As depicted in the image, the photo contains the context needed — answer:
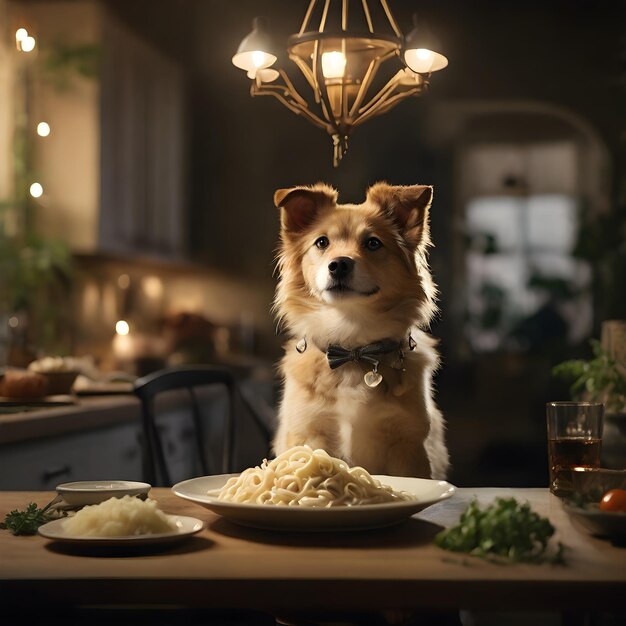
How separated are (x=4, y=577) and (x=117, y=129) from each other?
3.91 m

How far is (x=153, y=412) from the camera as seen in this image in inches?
89.1

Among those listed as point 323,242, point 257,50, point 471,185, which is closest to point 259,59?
point 257,50

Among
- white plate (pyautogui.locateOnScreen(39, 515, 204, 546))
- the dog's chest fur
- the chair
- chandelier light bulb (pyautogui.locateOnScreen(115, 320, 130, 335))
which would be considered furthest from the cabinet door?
chandelier light bulb (pyautogui.locateOnScreen(115, 320, 130, 335))

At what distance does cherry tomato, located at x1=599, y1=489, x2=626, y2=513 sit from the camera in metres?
1.12

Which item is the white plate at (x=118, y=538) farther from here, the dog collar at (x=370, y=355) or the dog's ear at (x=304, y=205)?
the dog's ear at (x=304, y=205)

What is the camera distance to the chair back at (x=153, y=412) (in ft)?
7.25

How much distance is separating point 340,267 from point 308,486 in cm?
76

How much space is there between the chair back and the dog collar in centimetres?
54

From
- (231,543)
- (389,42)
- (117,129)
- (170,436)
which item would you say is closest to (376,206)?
(389,42)

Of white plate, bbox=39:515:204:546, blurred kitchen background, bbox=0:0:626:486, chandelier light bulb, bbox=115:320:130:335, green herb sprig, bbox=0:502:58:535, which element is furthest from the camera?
blurred kitchen background, bbox=0:0:626:486

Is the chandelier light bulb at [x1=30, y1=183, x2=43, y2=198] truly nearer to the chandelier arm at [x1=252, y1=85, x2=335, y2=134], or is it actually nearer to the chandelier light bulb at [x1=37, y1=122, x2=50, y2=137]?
the chandelier light bulb at [x1=37, y1=122, x2=50, y2=137]

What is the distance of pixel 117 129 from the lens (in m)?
4.61

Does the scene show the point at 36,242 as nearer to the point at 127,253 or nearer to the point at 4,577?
the point at 127,253

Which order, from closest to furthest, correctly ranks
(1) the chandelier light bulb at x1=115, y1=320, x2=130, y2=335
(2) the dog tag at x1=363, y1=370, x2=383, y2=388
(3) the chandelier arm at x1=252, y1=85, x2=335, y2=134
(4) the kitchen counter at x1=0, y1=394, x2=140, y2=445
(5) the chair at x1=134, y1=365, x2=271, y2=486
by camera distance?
1. (2) the dog tag at x1=363, y1=370, x2=383, y2=388
2. (3) the chandelier arm at x1=252, y1=85, x2=335, y2=134
3. (5) the chair at x1=134, y1=365, x2=271, y2=486
4. (4) the kitchen counter at x1=0, y1=394, x2=140, y2=445
5. (1) the chandelier light bulb at x1=115, y1=320, x2=130, y2=335
